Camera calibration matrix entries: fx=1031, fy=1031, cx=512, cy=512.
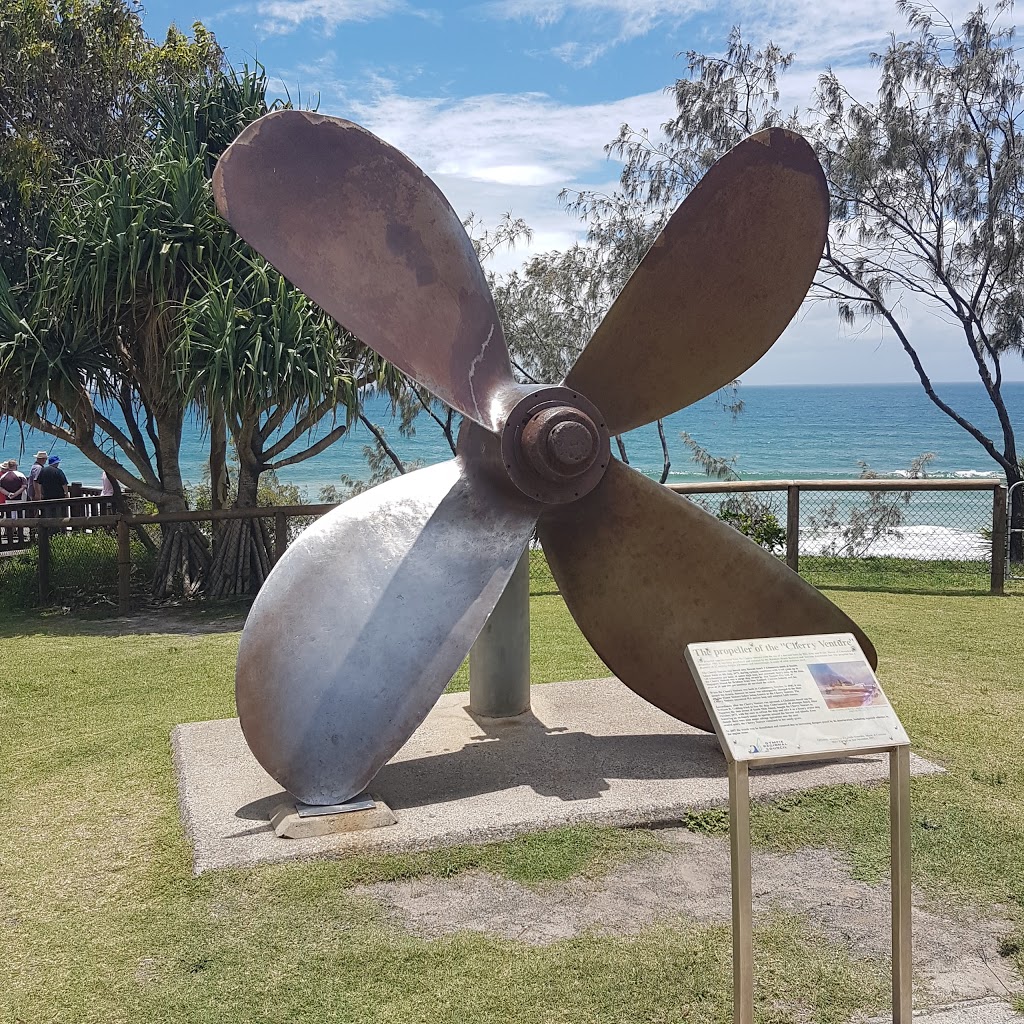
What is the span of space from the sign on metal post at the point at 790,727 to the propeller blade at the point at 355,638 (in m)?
1.31

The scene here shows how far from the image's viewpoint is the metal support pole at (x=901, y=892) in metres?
2.61

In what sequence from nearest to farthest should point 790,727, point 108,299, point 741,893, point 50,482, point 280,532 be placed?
point 741,893
point 790,727
point 108,299
point 280,532
point 50,482

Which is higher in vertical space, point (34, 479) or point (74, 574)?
point (34, 479)

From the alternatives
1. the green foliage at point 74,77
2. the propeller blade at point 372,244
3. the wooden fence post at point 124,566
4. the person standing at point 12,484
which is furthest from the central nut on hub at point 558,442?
the person standing at point 12,484

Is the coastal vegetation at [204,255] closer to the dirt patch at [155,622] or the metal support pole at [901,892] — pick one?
the dirt patch at [155,622]

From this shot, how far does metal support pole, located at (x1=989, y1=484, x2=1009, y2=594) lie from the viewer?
930cm

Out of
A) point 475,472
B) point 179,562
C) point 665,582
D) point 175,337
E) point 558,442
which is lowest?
point 179,562

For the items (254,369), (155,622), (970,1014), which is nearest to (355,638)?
(970,1014)

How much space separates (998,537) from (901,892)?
7.58 meters

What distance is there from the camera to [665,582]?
434 cm

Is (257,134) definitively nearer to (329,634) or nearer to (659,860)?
(329,634)

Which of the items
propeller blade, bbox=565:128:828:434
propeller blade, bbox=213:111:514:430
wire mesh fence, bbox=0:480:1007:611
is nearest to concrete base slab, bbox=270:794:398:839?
propeller blade, bbox=213:111:514:430

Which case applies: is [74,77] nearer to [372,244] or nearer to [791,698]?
[372,244]

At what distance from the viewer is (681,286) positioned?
13.8 feet
